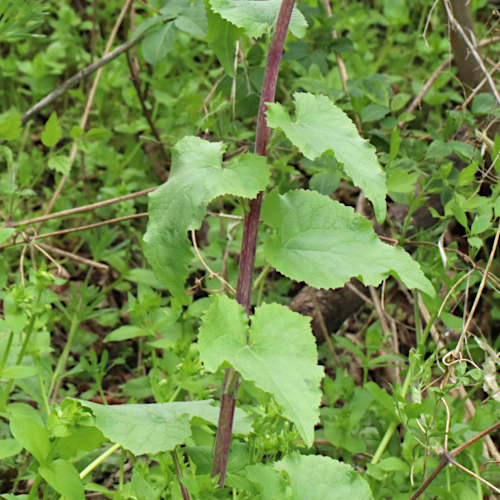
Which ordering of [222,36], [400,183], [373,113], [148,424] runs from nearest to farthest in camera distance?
1. [148,424]
2. [222,36]
3. [400,183]
4. [373,113]

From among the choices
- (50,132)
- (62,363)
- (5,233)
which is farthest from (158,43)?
(62,363)

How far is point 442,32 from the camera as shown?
12.4 feet

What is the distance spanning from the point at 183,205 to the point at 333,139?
0.31 m

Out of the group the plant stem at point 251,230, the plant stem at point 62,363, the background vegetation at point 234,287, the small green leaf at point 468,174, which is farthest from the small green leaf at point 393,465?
the plant stem at point 62,363

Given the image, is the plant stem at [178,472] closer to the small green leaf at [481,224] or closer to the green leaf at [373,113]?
the small green leaf at [481,224]

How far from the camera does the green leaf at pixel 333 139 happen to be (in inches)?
40.1

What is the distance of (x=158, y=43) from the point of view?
2.10 m

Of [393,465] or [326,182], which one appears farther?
[326,182]

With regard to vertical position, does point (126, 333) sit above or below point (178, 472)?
below

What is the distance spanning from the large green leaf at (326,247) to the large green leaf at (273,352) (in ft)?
0.32

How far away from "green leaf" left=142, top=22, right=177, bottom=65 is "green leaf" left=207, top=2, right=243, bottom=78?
89 centimetres

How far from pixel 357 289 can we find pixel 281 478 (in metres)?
1.36

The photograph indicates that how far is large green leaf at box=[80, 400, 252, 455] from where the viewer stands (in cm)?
102

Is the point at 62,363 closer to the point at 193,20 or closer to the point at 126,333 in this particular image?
the point at 126,333
